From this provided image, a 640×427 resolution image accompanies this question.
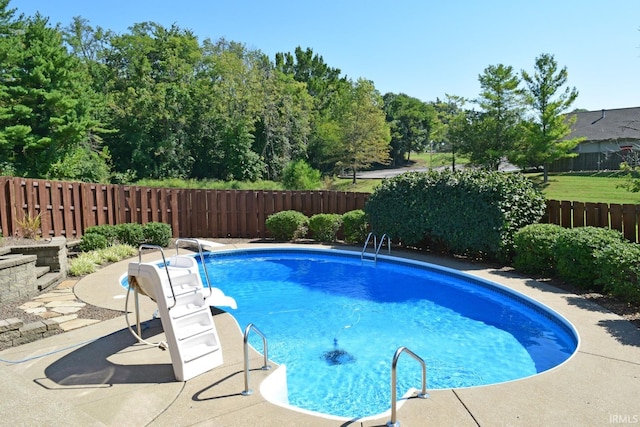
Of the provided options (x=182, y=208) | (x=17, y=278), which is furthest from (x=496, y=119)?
(x=17, y=278)

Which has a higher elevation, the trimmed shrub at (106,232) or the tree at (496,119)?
the tree at (496,119)

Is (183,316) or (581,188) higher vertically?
(581,188)

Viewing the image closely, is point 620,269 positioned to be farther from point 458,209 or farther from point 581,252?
point 458,209

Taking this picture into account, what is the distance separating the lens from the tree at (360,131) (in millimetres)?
32250

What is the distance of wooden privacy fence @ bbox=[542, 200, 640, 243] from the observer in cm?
853

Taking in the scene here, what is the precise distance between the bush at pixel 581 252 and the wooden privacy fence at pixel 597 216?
79 cm

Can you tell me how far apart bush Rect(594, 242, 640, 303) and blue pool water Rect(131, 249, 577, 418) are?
1.09 m

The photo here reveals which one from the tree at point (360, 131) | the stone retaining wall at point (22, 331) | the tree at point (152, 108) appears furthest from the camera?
the tree at point (360, 131)

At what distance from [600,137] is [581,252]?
31.6m

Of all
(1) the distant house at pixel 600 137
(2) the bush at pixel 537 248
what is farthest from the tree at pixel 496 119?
(2) the bush at pixel 537 248

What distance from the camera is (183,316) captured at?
478 centimetres

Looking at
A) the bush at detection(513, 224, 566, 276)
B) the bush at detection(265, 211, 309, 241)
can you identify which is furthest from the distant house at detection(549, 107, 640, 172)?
the bush at detection(513, 224, 566, 276)

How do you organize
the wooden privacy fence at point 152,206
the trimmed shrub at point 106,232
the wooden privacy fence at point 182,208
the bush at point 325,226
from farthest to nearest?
the bush at point 325,226, the trimmed shrub at point 106,232, the wooden privacy fence at point 152,206, the wooden privacy fence at point 182,208

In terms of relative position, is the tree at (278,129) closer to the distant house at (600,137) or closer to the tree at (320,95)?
the tree at (320,95)
